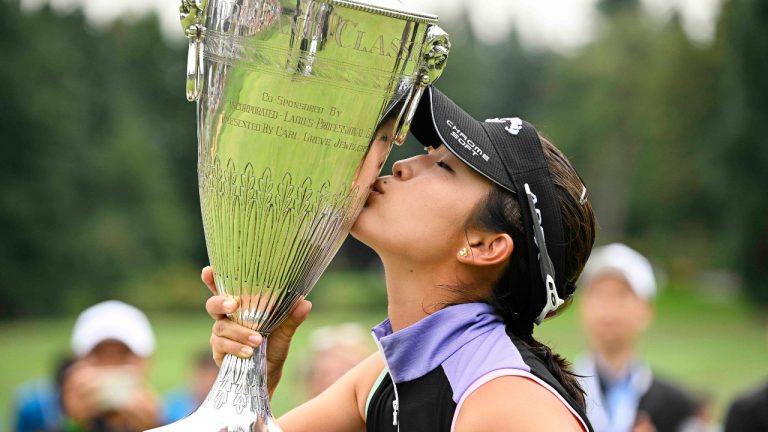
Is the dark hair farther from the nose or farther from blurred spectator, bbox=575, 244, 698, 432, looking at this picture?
blurred spectator, bbox=575, 244, 698, 432

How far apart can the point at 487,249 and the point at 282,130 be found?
0.48 m

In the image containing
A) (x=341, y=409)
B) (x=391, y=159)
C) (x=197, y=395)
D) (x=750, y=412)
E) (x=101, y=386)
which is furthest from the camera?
(x=391, y=159)

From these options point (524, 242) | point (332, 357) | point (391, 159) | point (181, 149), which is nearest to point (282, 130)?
point (524, 242)

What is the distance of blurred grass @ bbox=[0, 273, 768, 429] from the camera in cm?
1761

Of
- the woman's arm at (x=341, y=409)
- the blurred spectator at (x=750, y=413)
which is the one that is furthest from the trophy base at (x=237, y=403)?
the blurred spectator at (x=750, y=413)

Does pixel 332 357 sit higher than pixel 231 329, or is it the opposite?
pixel 231 329

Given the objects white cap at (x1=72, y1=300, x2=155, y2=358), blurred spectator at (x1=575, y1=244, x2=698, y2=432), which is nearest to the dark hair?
blurred spectator at (x1=575, y1=244, x2=698, y2=432)

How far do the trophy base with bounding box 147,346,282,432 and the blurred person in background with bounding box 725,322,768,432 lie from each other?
2399 millimetres

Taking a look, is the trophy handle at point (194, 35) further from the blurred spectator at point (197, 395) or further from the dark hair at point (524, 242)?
the blurred spectator at point (197, 395)

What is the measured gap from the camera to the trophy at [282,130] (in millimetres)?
2047

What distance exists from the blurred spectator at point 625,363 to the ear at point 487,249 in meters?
2.55

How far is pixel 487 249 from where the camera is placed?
2207 millimetres

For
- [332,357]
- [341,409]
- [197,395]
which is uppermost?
[341,409]

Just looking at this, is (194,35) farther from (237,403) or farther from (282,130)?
(237,403)
